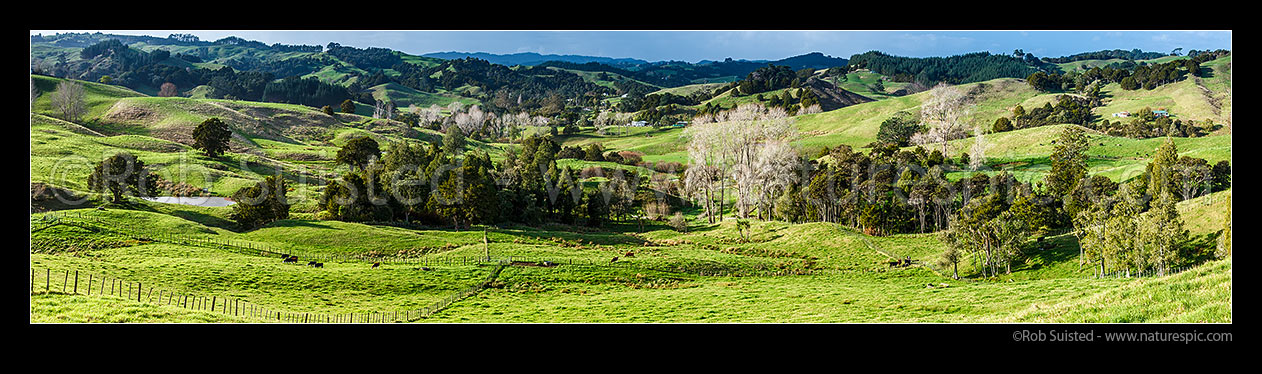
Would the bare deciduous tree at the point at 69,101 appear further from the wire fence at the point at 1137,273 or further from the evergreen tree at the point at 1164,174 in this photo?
the evergreen tree at the point at 1164,174

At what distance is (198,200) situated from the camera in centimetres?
6594

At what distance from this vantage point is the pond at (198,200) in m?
63.8

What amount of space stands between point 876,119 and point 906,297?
414 feet

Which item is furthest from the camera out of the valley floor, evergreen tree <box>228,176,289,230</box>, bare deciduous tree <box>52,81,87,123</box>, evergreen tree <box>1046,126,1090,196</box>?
bare deciduous tree <box>52,81,87,123</box>

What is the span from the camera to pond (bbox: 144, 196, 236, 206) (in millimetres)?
63850

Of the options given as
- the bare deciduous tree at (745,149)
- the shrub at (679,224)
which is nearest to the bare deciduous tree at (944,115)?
the bare deciduous tree at (745,149)

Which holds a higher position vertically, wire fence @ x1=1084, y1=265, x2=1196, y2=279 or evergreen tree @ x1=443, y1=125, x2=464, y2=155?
evergreen tree @ x1=443, y1=125, x2=464, y2=155

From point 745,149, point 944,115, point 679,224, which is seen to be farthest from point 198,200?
point 944,115

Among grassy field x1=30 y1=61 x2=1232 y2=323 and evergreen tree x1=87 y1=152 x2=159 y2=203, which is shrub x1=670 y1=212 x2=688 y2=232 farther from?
evergreen tree x1=87 y1=152 x2=159 y2=203

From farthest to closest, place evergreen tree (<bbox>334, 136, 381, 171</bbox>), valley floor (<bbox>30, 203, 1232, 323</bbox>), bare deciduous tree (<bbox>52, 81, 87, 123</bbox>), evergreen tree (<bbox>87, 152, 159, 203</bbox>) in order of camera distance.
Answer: bare deciduous tree (<bbox>52, 81, 87, 123</bbox>), evergreen tree (<bbox>334, 136, 381, 171</bbox>), evergreen tree (<bbox>87, 152, 159, 203</bbox>), valley floor (<bbox>30, 203, 1232, 323</bbox>)

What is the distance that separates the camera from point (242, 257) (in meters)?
42.6

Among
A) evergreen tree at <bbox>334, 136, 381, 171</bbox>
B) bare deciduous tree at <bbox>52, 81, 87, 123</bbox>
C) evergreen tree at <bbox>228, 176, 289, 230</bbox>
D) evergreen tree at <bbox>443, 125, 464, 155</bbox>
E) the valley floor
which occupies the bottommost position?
the valley floor

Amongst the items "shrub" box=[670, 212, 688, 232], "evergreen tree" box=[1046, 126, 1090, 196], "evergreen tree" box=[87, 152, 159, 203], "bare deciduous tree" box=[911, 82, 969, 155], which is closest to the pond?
"evergreen tree" box=[87, 152, 159, 203]
